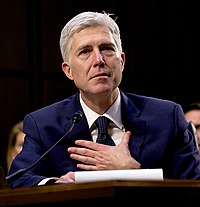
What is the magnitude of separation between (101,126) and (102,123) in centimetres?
2

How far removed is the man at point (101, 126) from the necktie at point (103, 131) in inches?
0.9

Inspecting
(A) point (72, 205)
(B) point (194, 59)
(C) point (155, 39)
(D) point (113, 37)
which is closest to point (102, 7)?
(C) point (155, 39)

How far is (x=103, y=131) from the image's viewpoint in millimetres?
2566

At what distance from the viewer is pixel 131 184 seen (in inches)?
62.4

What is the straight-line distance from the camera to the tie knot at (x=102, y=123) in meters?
2.57

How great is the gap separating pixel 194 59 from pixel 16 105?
1471mm

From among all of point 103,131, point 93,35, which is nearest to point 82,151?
point 103,131

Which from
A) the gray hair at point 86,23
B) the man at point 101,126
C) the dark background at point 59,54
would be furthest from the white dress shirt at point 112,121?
the dark background at point 59,54

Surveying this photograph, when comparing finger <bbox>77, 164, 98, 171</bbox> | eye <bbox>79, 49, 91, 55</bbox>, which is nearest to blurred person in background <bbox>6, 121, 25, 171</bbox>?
eye <bbox>79, 49, 91, 55</bbox>

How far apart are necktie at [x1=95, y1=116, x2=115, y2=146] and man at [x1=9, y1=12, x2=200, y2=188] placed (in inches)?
0.9

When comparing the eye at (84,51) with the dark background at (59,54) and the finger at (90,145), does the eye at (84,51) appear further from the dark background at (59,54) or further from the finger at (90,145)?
the dark background at (59,54)

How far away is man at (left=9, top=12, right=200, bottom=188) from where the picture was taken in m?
2.46

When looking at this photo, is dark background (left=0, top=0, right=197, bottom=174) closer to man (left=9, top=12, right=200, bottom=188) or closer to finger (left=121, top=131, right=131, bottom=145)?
man (left=9, top=12, right=200, bottom=188)

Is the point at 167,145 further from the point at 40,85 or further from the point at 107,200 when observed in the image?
the point at 40,85
